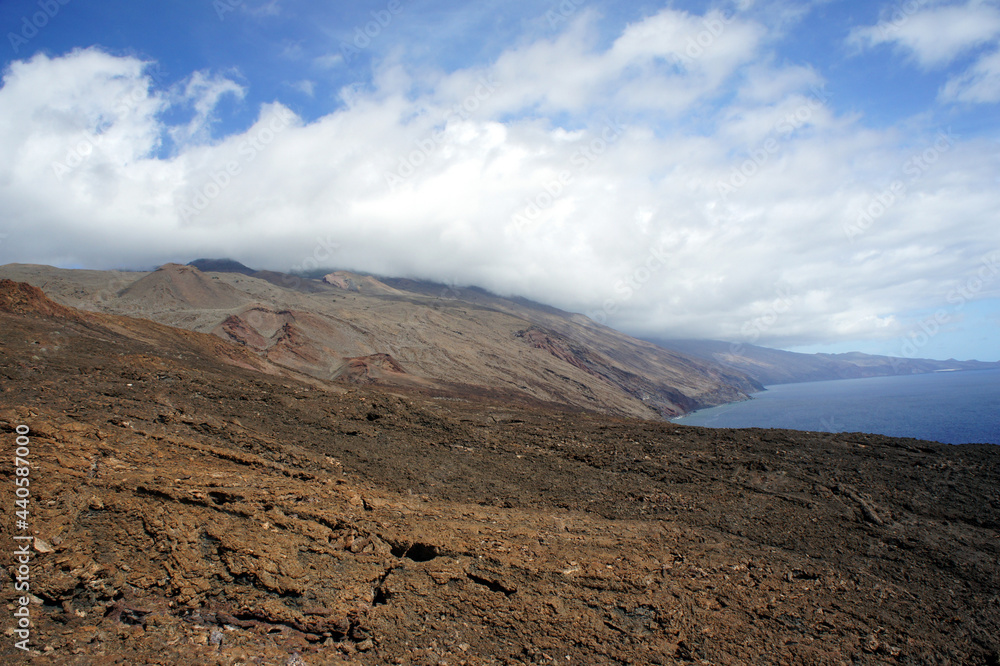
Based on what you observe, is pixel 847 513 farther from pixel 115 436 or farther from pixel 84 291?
pixel 84 291

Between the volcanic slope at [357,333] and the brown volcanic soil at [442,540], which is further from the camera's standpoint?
the volcanic slope at [357,333]

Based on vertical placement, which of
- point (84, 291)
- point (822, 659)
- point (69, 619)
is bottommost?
point (822, 659)

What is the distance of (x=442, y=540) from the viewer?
23.3 feet

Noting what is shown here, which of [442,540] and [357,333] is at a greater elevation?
[357,333]

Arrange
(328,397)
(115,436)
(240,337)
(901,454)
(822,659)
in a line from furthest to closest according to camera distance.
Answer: (240,337), (328,397), (901,454), (115,436), (822,659)

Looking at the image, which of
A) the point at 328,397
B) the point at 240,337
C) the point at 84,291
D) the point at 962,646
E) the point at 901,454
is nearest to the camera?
the point at 962,646

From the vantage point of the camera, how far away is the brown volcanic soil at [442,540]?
17.1 ft

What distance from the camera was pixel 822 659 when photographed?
595cm

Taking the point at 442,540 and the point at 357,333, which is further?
the point at 357,333

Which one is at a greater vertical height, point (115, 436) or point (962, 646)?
point (115, 436)

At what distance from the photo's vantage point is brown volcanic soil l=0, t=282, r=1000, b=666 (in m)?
5.20

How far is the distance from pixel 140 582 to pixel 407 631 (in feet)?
9.66

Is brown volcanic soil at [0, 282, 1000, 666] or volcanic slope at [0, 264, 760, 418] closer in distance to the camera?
brown volcanic soil at [0, 282, 1000, 666]

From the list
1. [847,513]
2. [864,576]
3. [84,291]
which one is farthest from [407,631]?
[84,291]
